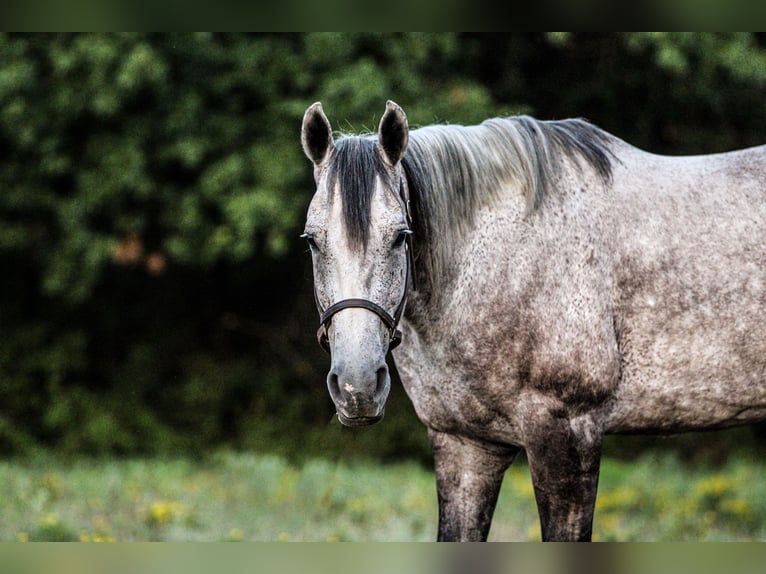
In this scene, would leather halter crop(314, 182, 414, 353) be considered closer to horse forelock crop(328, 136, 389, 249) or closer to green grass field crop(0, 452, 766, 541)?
horse forelock crop(328, 136, 389, 249)

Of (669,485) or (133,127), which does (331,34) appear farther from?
(669,485)

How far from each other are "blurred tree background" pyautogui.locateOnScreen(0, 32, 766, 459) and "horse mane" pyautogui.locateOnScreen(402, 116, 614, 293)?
13.8 feet

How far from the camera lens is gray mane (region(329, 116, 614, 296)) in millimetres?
3451

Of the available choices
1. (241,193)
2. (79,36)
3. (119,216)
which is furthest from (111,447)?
(79,36)

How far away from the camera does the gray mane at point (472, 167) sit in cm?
345

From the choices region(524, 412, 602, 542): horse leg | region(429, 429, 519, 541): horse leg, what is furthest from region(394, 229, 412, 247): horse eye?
region(429, 429, 519, 541): horse leg

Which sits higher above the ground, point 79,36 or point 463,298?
point 79,36

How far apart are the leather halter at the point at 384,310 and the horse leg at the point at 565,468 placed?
0.67 meters

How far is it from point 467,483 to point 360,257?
125cm

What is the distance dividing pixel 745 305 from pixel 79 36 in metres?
6.58

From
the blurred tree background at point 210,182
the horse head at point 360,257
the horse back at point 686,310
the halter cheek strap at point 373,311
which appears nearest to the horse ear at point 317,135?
the horse head at point 360,257

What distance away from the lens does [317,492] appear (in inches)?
282

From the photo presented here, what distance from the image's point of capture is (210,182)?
27.5 feet

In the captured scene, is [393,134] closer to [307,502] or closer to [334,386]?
[334,386]
